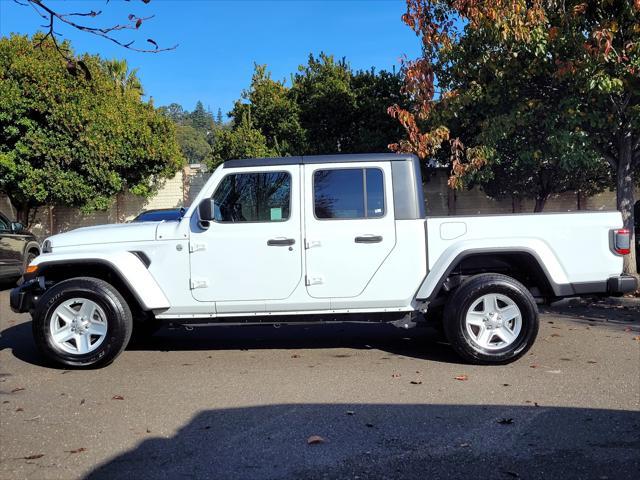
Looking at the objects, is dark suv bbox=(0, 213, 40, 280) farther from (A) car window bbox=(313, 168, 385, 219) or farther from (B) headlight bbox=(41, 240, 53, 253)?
(A) car window bbox=(313, 168, 385, 219)

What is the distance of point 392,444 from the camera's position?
3.82m

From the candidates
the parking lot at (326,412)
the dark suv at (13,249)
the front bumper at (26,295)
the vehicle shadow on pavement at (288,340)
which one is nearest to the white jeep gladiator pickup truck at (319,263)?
the front bumper at (26,295)

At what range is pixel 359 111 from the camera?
1864 centimetres

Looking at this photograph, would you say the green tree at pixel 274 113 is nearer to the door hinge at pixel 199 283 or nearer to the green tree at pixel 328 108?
the green tree at pixel 328 108

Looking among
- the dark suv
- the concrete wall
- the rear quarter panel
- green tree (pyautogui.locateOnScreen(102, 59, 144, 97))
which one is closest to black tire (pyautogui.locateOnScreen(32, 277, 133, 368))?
the rear quarter panel

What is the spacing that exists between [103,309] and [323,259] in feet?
7.10

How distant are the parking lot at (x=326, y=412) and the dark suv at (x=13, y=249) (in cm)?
489

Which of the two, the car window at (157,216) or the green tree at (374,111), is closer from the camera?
the car window at (157,216)

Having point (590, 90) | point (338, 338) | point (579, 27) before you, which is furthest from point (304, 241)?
point (579, 27)

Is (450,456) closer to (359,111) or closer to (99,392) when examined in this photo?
(99,392)

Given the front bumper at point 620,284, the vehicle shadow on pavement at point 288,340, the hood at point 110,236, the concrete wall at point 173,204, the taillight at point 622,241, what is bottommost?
the vehicle shadow on pavement at point 288,340

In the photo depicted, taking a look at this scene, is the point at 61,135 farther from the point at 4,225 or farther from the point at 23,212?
the point at 4,225

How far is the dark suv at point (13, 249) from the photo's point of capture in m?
11.2

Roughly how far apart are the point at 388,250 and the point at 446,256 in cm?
55
